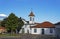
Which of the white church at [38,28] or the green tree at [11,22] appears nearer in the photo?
the green tree at [11,22]

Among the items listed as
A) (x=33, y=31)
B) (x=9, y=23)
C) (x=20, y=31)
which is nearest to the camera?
(x=9, y=23)

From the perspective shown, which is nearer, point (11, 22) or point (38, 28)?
point (11, 22)

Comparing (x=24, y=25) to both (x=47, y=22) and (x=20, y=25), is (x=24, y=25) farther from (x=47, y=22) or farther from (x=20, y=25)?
(x=47, y=22)

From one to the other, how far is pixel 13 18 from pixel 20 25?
28.6 ft

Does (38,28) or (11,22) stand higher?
(11,22)

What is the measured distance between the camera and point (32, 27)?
68.2 meters

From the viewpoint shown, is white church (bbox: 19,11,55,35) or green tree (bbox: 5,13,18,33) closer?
green tree (bbox: 5,13,18,33)

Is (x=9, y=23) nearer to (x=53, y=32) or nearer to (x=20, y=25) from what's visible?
(x=20, y=25)

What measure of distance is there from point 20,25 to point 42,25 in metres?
9.76

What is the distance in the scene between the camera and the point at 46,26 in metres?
65.4

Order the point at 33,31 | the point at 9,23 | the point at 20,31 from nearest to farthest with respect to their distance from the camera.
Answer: the point at 9,23, the point at 33,31, the point at 20,31

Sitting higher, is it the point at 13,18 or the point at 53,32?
the point at 13,18

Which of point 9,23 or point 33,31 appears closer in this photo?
point 9,23

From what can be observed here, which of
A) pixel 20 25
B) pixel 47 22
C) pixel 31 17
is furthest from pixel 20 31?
pixel 47 22
